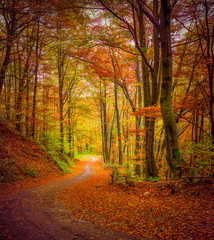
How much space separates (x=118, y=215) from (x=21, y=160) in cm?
828

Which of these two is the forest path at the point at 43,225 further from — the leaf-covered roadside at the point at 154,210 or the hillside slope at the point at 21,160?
the hillside slope at the point at 21,160

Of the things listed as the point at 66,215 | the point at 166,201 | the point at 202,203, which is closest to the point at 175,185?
the point at 166,201

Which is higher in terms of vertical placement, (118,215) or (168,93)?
(168,93)

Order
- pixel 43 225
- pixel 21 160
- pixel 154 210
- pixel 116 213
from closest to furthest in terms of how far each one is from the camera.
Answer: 1. pixel 43 225
2. pixel 154 210
3. pixel 116 213
4. pixel 21 160

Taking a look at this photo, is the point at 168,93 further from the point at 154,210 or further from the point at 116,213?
the point at 116,213

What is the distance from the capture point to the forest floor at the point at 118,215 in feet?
11.1

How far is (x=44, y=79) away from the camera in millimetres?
14914

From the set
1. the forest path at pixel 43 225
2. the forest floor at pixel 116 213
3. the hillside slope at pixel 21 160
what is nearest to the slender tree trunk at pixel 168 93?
the forest floor at pixel 116 213

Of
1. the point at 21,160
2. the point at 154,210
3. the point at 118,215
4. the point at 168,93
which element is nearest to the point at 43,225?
the point at 118,215

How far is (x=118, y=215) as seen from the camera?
15.3ft

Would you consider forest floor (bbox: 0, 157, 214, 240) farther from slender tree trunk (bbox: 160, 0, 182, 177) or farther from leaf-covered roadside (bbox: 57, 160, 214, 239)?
slender tree trunk (bbox: 160, 0, 182, 177)

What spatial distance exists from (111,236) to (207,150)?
4860mm

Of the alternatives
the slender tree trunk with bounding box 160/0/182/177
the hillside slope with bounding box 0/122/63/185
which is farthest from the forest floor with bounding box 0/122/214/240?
the slender tree trunk with bounding box 160/0/182/177

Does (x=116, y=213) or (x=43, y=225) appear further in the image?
(x=116, y=213)
